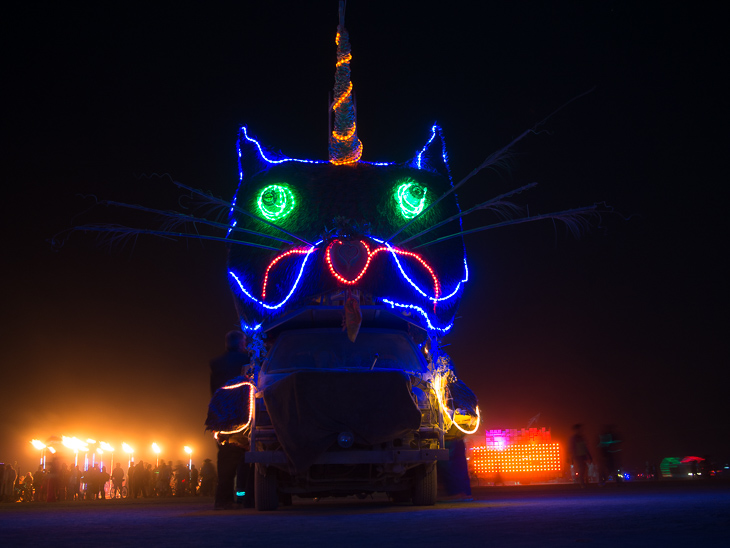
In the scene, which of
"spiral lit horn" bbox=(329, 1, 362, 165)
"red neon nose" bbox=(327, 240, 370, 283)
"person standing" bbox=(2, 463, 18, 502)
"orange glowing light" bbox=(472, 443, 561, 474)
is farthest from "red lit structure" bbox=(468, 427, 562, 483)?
"red neon nose" bbox=(327, 240, 370, 283)

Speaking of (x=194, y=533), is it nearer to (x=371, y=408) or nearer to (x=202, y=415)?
(x=371, y=408)

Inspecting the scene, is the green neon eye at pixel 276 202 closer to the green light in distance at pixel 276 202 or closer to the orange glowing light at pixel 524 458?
the green light in distance at pixel 276 202

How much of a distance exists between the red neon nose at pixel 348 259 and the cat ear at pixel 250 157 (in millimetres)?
2545

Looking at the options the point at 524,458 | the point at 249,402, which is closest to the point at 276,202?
the point at 249,402

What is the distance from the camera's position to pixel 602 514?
592 cm

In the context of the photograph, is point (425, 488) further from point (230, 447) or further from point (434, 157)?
point (434, 157)

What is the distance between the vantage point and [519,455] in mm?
23109

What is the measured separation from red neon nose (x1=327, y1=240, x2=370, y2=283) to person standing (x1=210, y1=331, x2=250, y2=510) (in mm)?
1847

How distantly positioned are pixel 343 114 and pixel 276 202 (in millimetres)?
2339

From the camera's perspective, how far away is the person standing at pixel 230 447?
9.41 meters

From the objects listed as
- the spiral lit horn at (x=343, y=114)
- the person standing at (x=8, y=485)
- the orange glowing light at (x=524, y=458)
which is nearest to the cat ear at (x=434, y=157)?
the spiral lit horn at (x=343, y=114)

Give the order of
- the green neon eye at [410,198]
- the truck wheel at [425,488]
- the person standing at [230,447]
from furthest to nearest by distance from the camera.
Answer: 1. the green neon eye at [410,198]
2. the person standing at [230,447]
3. the truck wheel at [425,488]

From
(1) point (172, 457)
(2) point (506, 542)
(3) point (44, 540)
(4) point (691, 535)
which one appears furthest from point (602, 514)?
(1) point (172, 457)

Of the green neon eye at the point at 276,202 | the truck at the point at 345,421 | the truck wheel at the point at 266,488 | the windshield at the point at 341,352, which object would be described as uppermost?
the green neon eye at the point at 276,202
